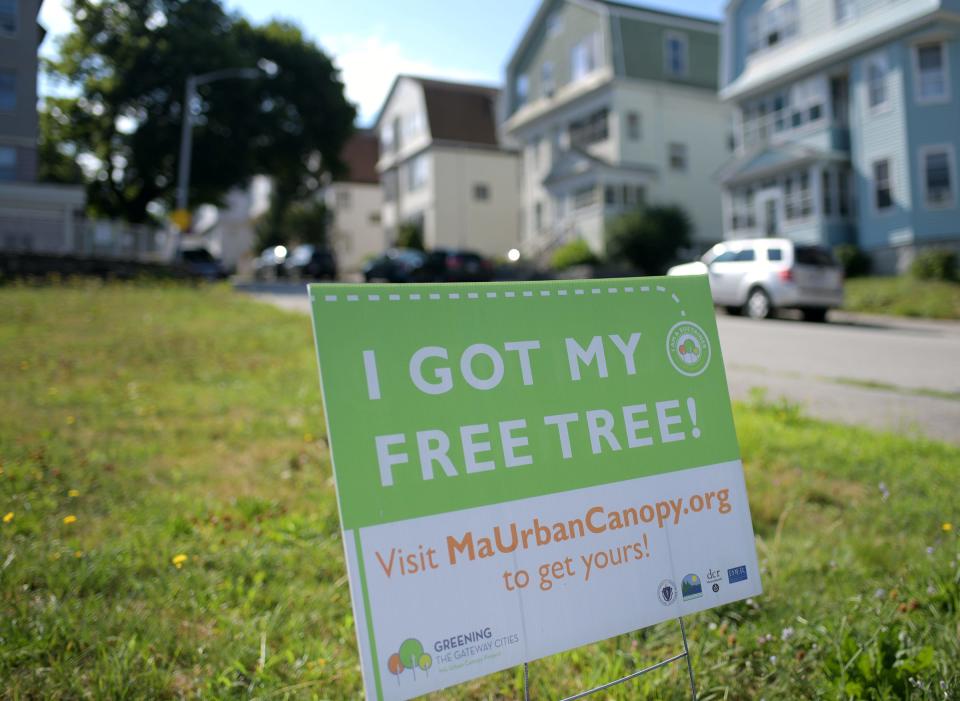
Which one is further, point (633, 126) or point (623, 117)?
point (633, 126)

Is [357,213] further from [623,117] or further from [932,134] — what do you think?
[932,134]

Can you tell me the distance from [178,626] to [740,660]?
2127 mm

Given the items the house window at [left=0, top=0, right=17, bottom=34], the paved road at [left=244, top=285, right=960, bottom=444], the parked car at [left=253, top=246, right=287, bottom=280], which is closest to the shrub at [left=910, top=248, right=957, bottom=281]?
the paved road at [left=244, top=285, right=960, bottom=444]

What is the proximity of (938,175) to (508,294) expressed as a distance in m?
26.5

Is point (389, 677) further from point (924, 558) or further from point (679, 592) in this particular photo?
point (924, 558)

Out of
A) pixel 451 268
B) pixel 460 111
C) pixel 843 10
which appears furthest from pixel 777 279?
pixel 460 111

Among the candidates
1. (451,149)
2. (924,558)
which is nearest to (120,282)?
(924,558)

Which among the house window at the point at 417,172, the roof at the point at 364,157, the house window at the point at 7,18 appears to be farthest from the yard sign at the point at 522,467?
the roof at the point at 364,157

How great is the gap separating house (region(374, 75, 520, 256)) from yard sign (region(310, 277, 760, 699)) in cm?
4152

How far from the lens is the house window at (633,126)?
112 feet

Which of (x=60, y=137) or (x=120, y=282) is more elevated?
(x=60, y=137)

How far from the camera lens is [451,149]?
44156mm

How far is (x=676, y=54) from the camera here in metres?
35.1

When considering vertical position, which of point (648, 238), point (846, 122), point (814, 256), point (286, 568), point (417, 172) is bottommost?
point (286, 568)
